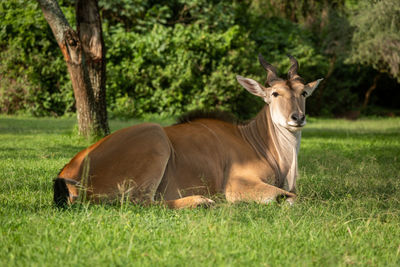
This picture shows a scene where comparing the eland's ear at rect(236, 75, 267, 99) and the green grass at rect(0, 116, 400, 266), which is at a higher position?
the eland's ear at rect(236, 75, 267, 99)

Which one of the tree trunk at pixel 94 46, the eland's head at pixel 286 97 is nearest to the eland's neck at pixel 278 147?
the eland's head at pixel 286 97

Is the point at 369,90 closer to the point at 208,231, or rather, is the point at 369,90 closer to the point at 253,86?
the point at 253,86

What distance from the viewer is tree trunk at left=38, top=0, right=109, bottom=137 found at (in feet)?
26.9

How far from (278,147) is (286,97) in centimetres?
52

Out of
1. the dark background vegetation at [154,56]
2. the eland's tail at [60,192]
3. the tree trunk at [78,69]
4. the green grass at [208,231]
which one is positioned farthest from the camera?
the dark background vegetation at [154,56]

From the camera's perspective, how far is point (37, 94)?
14.3 m

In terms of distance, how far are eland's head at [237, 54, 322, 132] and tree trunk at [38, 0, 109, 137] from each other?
12.6 feet

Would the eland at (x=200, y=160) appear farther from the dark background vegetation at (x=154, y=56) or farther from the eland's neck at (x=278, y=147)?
the dark background vegetation at (x=154, y=56)

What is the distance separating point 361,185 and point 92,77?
5.23 m

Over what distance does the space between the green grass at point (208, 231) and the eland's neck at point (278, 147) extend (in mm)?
216

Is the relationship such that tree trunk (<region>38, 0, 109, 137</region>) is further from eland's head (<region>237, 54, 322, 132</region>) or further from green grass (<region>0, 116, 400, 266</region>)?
eland's head (<region>237, 54, 322, 132</region>)

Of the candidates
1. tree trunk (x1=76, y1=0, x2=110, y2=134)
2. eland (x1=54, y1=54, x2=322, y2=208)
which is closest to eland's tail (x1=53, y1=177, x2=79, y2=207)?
eland (x1=54, y1=54, x2=322, y2=208)

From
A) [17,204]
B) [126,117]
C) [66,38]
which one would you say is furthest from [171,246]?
[126,117]

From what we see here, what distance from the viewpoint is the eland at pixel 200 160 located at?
4309 millimetres
